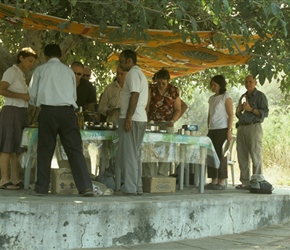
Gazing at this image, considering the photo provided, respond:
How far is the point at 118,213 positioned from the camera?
24.4 ft

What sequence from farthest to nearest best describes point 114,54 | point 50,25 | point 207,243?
point 114,54
point 50,25
point 207,243

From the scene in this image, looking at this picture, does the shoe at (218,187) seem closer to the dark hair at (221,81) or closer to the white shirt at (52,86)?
the dark hair at (221,81)

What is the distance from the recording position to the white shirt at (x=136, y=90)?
8328 mm

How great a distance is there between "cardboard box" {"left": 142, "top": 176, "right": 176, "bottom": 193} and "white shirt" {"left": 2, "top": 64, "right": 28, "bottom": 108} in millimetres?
1870

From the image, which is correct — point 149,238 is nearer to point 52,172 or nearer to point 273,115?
point 52,172

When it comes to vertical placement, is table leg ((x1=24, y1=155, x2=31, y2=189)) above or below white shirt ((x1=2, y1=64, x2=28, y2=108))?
below

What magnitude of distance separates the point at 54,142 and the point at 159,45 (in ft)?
9.82

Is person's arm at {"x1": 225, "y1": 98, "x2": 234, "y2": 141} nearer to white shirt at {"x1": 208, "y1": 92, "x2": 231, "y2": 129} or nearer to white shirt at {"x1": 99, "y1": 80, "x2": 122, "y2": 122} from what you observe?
white shirt at {"x1": 208, "y1": 92, "x2": 231, "y2": 129}

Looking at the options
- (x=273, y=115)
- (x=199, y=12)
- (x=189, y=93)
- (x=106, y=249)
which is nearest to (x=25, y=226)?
(x=106, y=249)

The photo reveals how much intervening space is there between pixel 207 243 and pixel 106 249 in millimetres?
1285

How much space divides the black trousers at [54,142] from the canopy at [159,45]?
971 millimetres

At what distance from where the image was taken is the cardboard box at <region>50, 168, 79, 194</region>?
26.9 ft

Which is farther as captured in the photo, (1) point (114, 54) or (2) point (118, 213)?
(1) point (114, 54)

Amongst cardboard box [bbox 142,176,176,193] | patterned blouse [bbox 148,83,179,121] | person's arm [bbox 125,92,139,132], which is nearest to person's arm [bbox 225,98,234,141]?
patterned blouse [bbox 148,83,179,121]
